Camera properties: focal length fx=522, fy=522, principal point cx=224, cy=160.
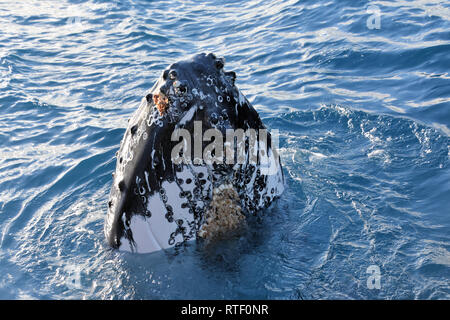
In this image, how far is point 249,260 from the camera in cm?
593

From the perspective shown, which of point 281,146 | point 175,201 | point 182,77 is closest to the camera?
point 182,77

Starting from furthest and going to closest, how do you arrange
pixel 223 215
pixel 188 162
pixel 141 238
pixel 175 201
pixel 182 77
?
pixel 223 215, pixel 141 238, pixel 175 201, pixel 188 162, pixel 182 77

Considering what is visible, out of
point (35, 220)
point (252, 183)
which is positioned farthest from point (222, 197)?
point (35, 220)

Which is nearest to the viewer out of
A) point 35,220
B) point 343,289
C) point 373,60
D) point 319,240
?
point 343,289

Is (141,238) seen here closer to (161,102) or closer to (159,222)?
(159,222)

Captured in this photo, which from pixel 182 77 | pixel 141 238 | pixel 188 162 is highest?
pixel 182 77

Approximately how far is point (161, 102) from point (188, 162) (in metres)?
0.68

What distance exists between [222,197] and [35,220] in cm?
339

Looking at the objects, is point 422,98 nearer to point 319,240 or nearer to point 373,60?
point 373,60

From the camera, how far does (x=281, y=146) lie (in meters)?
9.19

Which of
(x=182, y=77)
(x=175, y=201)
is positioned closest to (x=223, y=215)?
(x=175, y=201)

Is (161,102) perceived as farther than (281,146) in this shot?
No

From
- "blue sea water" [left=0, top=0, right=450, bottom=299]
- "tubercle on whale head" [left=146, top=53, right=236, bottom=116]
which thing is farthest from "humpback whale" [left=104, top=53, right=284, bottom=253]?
"blue sea water" [left=0, top=0, right=450, bottom=299]

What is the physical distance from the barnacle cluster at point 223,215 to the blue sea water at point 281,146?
0.21m
